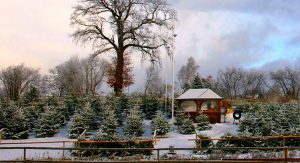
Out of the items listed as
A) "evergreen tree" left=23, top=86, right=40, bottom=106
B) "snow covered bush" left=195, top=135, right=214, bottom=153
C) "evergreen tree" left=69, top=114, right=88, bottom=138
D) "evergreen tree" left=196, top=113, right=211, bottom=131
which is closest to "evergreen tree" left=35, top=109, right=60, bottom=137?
"evergreen tree" left=69, top=114, right=88, bottom=138

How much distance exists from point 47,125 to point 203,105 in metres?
13.6

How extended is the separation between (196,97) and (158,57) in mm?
9955

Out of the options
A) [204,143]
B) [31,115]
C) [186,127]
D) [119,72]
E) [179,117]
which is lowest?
[204,143]

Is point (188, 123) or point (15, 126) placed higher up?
point (188, 123)

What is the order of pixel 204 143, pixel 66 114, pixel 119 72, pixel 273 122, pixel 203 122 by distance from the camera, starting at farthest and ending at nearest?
pixel 119 72 → pixel 66 114 → pixel 203 122 → pixel 273 122 → pixel 204 143

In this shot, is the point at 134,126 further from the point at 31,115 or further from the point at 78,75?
the point at 78,75

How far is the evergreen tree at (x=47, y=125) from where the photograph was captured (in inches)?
1286

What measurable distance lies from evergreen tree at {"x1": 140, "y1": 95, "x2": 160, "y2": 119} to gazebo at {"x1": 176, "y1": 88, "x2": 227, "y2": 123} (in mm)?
2327

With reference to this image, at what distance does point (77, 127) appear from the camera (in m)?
32.3

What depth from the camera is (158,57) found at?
153ft

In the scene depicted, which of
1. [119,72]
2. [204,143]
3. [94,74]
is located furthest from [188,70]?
[204,143]

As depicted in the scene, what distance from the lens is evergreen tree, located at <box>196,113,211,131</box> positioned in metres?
34.2

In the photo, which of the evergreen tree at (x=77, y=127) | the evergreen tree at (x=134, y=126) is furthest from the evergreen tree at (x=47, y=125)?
the evergreen tree at (x=134, y=126)

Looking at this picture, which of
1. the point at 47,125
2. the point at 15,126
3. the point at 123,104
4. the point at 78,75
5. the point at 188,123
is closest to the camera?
the point at 47,125
